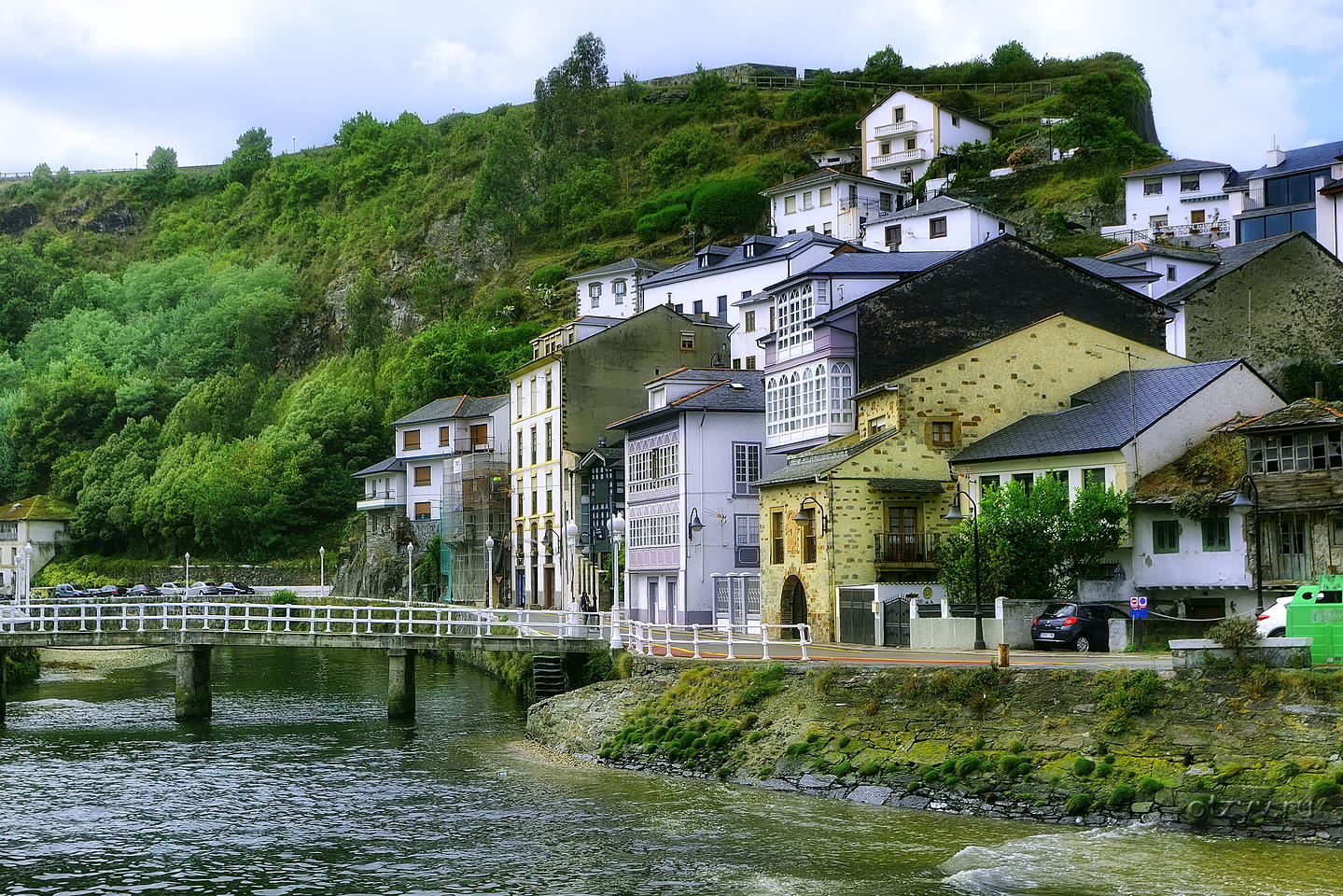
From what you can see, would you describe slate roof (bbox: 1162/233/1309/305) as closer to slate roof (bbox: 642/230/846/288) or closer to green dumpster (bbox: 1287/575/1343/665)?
slate roof (bbox: 642/230/846/288)

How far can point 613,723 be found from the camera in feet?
126

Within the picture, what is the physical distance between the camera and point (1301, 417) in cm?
4000

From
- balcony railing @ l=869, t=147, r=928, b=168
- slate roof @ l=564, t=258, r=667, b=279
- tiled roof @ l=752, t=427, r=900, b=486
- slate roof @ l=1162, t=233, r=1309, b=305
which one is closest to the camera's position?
tiled roof @ l=752, t=427, r=900, b=486

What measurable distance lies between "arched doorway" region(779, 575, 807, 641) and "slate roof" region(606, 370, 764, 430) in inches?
448

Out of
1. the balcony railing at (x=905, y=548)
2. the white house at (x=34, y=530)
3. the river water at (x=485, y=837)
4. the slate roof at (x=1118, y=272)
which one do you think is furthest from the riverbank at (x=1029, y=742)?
the white house at (x=34, y=530)

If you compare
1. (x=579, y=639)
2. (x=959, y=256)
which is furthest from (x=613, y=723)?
(x=959, y=256)

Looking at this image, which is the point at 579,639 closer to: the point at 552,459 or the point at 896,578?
the point at 896,578

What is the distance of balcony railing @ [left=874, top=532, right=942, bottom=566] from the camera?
47750mm

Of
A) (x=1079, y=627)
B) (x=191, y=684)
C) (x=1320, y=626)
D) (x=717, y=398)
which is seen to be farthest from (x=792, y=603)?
(x=1320, y=626)

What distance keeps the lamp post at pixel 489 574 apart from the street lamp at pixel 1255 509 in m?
46.1

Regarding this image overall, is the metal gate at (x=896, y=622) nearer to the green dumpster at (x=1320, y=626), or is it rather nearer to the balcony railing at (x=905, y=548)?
the balcony railing at (x=905, y=548)

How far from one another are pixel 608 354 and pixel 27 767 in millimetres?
41474

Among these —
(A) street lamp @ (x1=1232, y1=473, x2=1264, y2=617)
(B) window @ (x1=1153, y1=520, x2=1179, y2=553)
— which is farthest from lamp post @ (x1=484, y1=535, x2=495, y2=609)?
(A) street lamp @ (x1=1232, y1=473, x2=1264, y2=617)

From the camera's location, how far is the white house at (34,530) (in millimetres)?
124625
